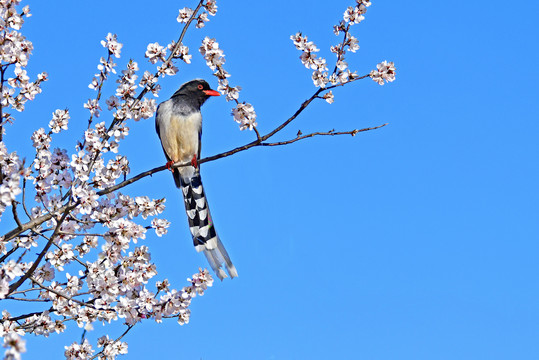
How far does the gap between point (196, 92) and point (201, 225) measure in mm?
1932

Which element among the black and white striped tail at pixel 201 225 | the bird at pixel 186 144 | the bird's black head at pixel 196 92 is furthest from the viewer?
the bird's black head at pixel 196 92

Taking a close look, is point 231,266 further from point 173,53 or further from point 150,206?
point 173,53

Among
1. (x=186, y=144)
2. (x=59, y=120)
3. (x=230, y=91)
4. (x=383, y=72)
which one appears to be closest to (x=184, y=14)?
(x=230, y=91)

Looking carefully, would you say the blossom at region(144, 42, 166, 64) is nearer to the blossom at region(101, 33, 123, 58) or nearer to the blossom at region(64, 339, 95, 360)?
the blossom at region(101, 33, 123, 58)

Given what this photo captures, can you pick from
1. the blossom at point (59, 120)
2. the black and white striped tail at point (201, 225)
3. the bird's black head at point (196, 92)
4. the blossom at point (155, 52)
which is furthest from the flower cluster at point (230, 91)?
the bird's black head at point (196, 92)

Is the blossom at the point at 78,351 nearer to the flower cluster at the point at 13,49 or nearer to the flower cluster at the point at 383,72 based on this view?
the flower cluster at the point at 13,49

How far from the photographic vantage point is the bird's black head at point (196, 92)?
7.97 metres

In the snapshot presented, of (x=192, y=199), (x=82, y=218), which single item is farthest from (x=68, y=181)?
(x=192, y=199)

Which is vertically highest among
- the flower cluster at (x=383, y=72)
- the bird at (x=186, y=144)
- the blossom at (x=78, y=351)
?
the bird at (x=186, y=144)

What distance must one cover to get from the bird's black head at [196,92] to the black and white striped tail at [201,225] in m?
1.04

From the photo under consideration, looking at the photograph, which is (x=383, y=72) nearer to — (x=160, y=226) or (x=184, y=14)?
(x=184, y=14)

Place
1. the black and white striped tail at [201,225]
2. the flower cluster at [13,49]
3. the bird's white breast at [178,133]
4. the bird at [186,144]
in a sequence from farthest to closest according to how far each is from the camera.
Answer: the bird's white breast at [178,133]
the bird at [186,144]
the black and white striped tail at [201,225]
the flower cluster at [13,49]

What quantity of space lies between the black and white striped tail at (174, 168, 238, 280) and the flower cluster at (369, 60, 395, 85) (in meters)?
2.41

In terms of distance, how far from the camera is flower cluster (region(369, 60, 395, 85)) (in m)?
5.09
